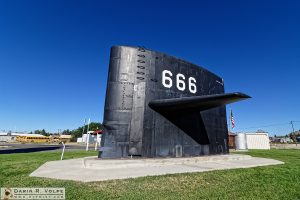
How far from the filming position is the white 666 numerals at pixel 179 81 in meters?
10.6

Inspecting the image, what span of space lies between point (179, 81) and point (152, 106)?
238 cm

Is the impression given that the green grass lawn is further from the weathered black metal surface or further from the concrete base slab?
the weathered black metal surface

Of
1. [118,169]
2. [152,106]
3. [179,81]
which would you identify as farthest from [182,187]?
[179,81]

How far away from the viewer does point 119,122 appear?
29.3 feet

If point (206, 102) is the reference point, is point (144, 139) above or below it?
below

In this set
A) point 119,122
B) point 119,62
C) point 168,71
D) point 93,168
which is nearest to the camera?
point 93,168

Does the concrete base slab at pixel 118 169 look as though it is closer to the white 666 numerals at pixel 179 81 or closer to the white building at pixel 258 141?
the white 666 numerals at pixel 179 81

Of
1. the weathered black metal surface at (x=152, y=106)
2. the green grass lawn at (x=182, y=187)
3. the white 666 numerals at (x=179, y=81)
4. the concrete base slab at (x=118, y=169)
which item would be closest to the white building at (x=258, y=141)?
the white 666 numerals at (x=179, y=81)

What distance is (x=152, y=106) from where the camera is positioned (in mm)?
9688

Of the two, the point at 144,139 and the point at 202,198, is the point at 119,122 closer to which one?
the point at 144,139

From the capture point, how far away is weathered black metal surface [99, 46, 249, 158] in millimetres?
8867

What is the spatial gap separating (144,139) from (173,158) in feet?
5.69

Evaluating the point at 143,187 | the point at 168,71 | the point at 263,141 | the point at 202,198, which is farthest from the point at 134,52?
the point at 263,141

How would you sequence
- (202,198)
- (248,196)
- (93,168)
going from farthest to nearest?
(93,168)
(248,196)
(202,198)
